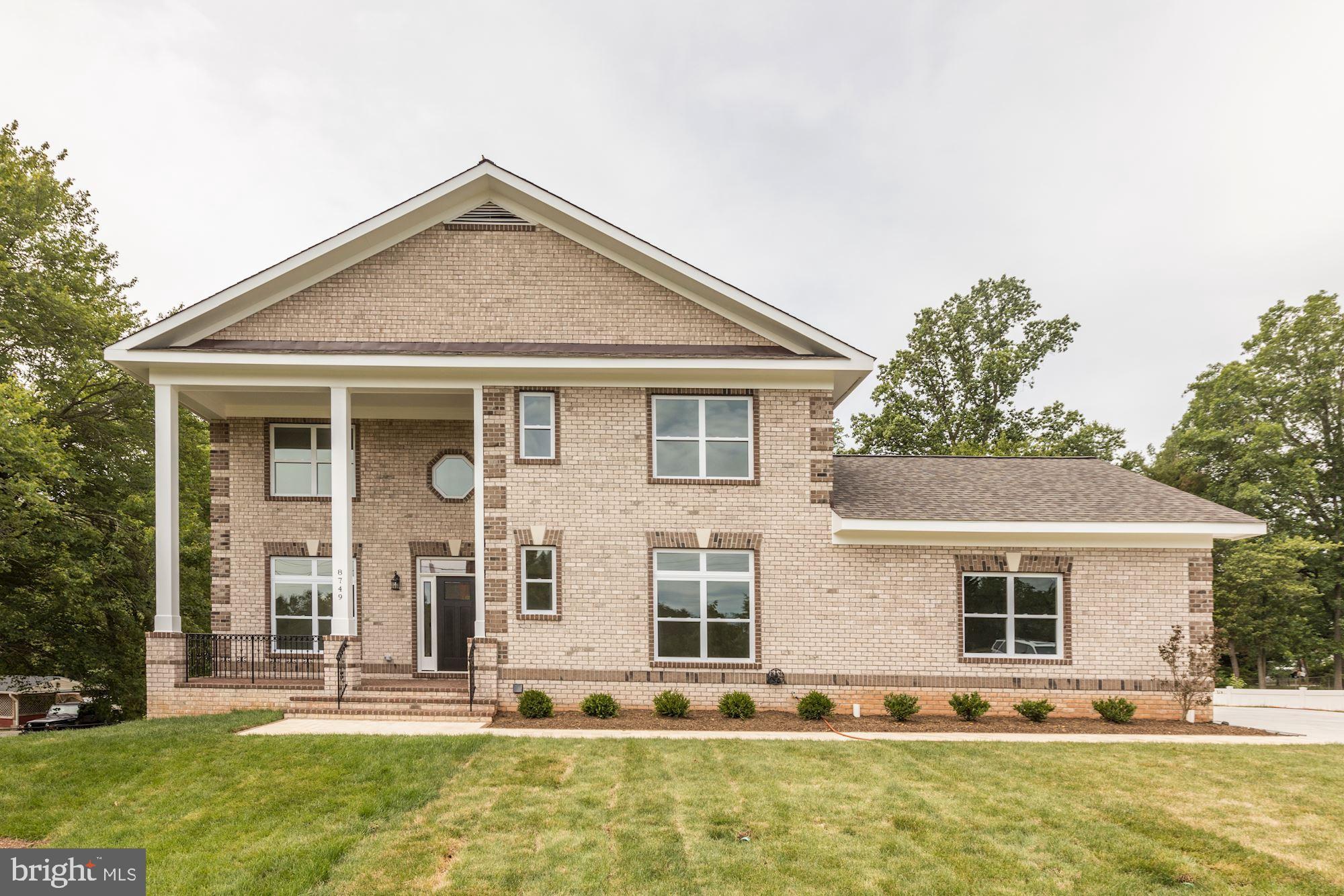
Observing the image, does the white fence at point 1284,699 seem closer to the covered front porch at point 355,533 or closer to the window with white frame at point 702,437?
the window with white frame at point 702,437

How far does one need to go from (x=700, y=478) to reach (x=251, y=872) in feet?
30.0

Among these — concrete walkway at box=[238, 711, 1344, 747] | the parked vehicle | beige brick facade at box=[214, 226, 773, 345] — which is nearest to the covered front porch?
beige brick facade at box=[214, 226, 773, 345]

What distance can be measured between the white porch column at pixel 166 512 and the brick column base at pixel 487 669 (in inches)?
224

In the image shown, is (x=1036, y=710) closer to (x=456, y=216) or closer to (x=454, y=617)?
(x=454, y=617)

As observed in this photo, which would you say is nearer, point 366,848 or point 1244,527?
point 366,848

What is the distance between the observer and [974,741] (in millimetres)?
11133

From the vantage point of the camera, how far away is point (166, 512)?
43.7ft

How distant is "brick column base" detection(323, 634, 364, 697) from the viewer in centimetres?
1281

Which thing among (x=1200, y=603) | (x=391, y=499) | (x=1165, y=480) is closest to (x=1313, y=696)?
(x=1200, y=603)

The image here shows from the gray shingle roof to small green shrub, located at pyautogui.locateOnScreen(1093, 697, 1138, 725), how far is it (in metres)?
3.28

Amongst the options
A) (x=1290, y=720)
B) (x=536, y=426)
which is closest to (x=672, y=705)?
(x=536, y=426)

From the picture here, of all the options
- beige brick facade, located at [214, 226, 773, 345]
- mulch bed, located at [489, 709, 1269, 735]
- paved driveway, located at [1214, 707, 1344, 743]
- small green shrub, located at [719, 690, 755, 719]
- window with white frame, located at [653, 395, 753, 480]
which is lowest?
paved driveway, located at [1214, 707, 1344, 743]

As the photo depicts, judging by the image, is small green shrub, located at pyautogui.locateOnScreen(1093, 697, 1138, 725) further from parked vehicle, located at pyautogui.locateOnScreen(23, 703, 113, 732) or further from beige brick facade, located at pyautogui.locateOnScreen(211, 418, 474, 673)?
parked vehicle, located at pyautogui.locateOnScreen(23, 703, 113, 732)

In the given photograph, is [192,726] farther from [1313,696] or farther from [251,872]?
[1313,696]
